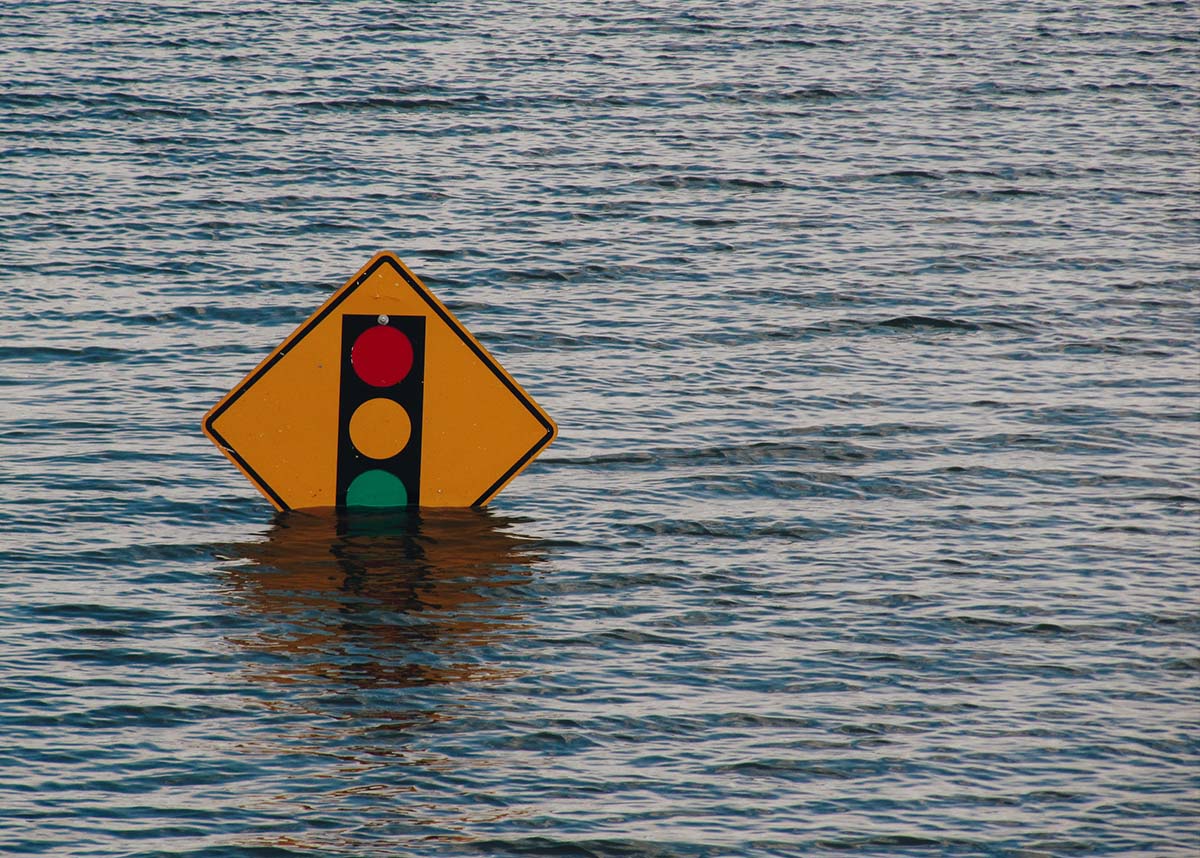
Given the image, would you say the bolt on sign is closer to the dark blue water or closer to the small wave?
the dark blue water

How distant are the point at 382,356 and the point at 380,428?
16.8 inches

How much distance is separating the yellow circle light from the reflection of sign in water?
40 cm

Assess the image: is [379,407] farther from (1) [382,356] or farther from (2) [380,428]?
(1) [382,356]

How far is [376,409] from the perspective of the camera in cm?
1081

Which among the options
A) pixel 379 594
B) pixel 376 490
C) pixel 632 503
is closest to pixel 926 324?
pixel 632 503

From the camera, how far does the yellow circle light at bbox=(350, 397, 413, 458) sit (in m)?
10.8

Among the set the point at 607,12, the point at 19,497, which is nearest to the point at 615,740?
→ the point at 19,497

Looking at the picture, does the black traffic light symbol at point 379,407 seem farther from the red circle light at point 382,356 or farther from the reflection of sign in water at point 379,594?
the reflection of sign in water at point 379,594

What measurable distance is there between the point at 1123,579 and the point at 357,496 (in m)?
4.38

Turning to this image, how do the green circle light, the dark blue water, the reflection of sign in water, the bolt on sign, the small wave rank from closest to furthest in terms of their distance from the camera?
the dark blue water → the reflection of sign in water → the bolt on sign → the green circle light → the small wave

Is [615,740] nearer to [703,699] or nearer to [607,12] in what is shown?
[703,699]

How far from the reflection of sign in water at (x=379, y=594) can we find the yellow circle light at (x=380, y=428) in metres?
0.40

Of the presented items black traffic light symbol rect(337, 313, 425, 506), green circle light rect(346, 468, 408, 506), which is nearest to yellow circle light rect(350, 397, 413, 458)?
black traffic light symbol rect(337, 313, 425, 506)

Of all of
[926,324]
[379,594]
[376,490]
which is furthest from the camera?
[926,324]
